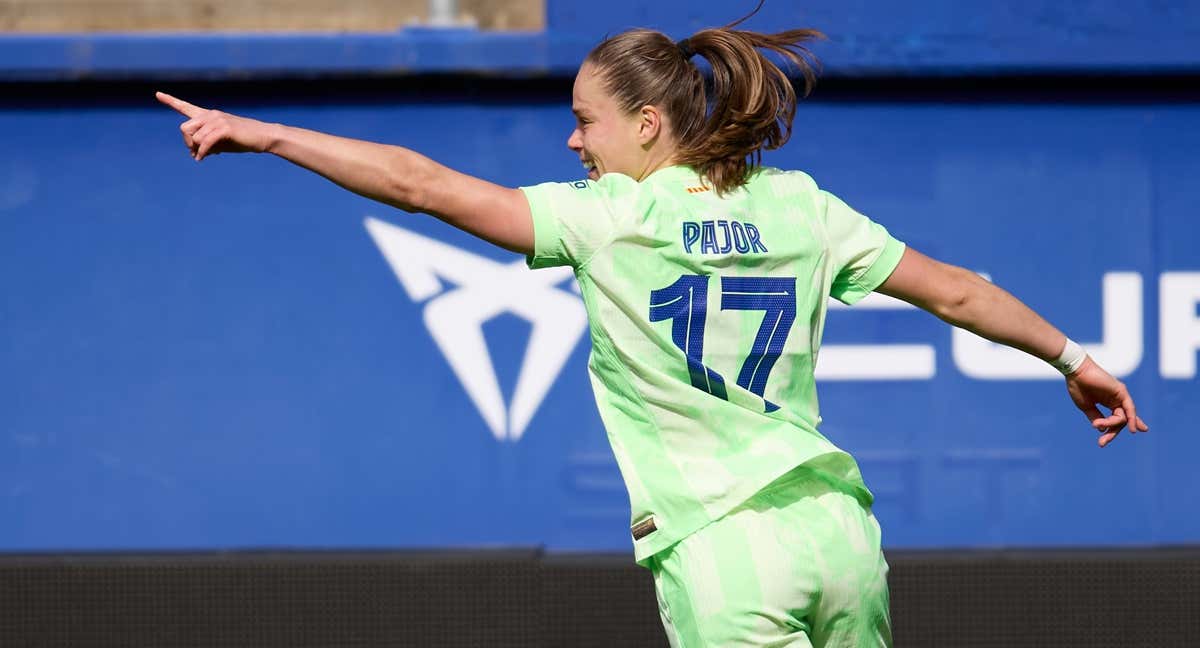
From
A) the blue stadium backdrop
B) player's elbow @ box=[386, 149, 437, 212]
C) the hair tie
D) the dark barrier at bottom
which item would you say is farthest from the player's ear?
the dark barrier at bottom

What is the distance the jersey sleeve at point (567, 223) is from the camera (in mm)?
2297

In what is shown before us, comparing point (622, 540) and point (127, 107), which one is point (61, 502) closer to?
point (127, 107)

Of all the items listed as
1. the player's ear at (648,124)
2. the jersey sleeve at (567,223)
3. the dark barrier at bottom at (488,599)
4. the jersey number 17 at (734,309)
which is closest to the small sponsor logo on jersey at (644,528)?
the jersey number 17 at (734,309)

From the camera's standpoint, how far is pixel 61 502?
15.9 feet

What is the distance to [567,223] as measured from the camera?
2.31 metres

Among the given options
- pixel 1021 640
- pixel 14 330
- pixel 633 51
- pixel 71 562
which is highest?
pixel 633 51

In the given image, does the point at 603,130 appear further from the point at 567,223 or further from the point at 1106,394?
the point at 1106,394

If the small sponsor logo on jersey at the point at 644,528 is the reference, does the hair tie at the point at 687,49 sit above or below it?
above

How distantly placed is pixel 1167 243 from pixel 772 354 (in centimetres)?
297

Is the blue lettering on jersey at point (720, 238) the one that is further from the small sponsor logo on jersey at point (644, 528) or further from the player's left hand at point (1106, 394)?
the player's left hand at point (1106, 394)

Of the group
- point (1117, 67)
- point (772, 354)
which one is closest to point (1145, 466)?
point (1117, 67)

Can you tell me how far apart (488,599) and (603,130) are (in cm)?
263

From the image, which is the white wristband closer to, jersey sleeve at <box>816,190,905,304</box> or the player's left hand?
the player's left hand

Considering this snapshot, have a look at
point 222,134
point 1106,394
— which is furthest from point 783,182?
point 222,134
